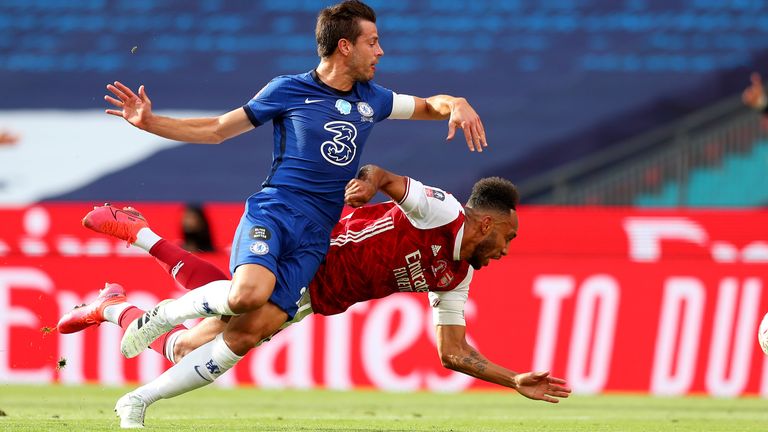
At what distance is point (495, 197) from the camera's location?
24.2 feet

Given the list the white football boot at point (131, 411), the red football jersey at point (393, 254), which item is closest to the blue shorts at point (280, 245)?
the red football jersey at point (393, 254)

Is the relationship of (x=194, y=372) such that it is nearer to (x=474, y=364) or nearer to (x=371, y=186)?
(x=371, y=186)

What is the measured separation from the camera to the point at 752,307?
465 inches

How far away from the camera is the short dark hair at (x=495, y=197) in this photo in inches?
290

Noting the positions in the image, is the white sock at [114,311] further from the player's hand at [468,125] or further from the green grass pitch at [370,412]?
the player's hand at [468,125]

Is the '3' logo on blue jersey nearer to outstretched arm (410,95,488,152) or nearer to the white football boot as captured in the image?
outstretched arm (410,95,488,152)

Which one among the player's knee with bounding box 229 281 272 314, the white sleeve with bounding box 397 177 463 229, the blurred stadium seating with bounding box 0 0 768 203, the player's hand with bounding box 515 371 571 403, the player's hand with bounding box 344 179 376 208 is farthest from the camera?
the blurred stadium seating with bounding box 0 0 768 203

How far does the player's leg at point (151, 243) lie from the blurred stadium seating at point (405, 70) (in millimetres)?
9873

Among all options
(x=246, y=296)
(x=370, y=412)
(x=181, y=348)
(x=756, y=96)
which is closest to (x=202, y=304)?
(x=246, y=296)

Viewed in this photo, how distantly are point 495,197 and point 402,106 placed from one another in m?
0.83

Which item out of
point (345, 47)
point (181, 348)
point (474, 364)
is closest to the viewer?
point (345, 47)

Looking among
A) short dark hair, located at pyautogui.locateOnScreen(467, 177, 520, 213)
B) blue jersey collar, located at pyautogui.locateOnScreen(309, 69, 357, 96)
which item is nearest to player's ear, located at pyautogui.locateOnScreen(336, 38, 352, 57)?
blue jersey collar, located at pyautogui.locateOnScreen(309, 69, 357, 96)

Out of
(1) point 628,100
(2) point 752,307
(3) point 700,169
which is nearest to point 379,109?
(2) point 752,307

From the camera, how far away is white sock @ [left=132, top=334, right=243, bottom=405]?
705 centimetres
